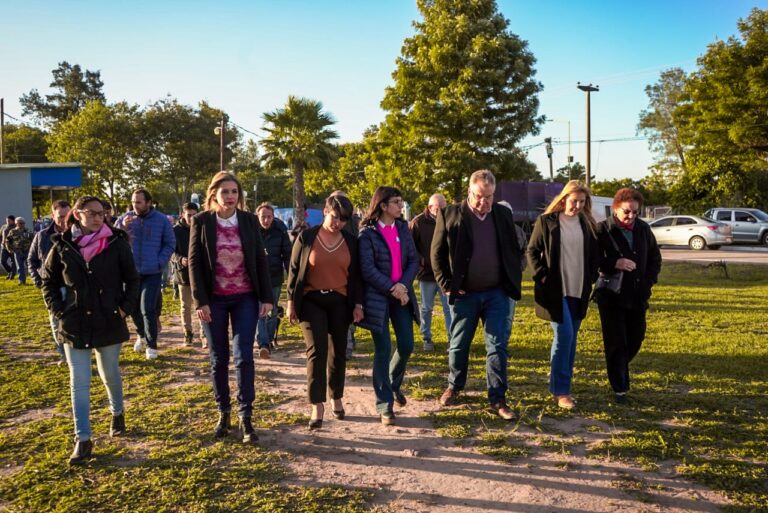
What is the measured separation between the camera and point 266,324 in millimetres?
7172

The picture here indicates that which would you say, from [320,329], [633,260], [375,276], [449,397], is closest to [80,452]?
[320,329]

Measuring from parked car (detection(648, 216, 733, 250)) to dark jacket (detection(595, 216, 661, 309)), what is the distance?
19382 mm

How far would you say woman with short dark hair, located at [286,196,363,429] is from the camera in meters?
4.59

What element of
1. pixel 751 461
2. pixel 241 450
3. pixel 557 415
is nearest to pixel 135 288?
pixel 241 450

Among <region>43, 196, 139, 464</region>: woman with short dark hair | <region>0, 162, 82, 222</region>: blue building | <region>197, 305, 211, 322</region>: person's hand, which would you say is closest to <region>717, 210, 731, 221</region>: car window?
<region>197, 305, 211, 322</region>: person's hand

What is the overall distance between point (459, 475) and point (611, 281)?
2.30 metres

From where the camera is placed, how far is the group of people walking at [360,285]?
4.23 meters

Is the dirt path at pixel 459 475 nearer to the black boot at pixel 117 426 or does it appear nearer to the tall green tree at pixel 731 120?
the black boot at pixel 117 426

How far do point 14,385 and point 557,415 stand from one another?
17.3 feet

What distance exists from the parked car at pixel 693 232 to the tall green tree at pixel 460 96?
7262mm

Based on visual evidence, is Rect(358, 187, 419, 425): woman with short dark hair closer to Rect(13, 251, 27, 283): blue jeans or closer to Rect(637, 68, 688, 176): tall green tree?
Rect(13, 251, 27, 283): blue jeans

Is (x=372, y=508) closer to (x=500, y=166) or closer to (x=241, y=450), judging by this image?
(x=241, y=450)

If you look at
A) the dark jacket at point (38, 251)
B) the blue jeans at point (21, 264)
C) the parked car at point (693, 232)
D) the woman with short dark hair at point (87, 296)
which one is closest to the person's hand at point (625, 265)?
the woman with short dark hair at point (87, 296)

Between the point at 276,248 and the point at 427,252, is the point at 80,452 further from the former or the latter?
the point at 427,252
